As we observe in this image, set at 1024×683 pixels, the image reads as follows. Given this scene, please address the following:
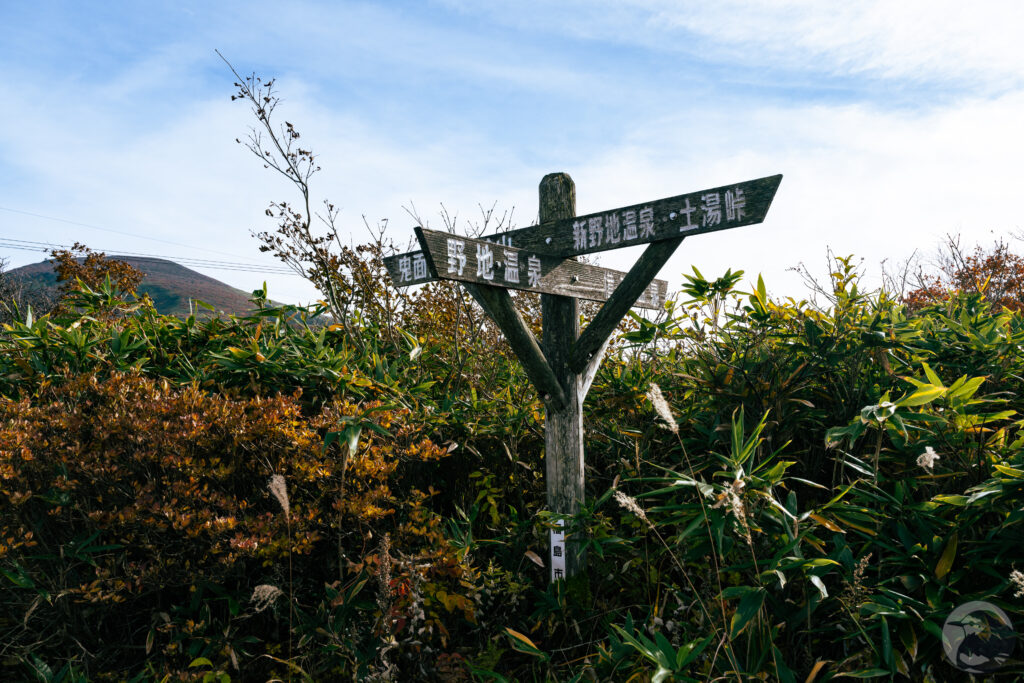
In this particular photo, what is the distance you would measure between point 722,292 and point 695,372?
556 mm

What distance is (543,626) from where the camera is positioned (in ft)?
11.4

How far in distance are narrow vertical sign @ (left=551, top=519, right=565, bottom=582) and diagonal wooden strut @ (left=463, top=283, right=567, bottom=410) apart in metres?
0.68

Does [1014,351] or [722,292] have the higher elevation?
[722,292]

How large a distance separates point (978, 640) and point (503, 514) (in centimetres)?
236

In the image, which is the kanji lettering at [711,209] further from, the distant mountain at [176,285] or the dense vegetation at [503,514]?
the distant mountain at [176,285]

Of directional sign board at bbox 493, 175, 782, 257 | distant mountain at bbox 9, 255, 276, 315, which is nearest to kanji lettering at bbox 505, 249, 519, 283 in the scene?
directional sign board at bbox 493, 175, 782, 257

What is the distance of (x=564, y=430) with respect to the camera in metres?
3.59

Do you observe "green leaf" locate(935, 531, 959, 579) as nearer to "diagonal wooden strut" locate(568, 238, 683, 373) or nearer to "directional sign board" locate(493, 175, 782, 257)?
"directional sign board" locate(493, 175, 782, 257)

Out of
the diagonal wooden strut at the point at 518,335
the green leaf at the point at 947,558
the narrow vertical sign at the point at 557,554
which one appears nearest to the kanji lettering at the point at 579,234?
the diagonal wooden strut at the point at 518,335

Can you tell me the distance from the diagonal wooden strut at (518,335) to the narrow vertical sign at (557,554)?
2.23 ft

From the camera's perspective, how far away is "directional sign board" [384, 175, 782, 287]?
3.04m

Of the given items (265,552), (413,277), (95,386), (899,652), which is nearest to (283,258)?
(95,386)

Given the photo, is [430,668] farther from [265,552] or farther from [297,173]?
[297,173]

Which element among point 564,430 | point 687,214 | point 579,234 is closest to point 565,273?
point 579,234
